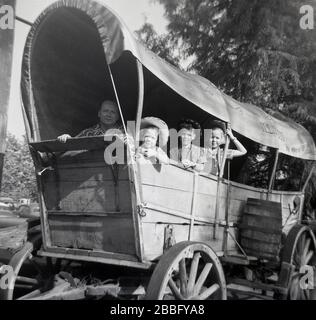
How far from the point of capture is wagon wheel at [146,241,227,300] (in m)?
2.91

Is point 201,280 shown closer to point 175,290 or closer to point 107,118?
point 175,290

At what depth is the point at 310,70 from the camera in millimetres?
8516

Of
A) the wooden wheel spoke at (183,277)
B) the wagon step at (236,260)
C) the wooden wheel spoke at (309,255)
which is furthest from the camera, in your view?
the wooden wheel spoke at (309,255)

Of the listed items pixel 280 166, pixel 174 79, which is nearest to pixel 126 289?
pixel 174 79

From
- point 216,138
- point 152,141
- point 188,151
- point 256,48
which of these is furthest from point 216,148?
point 256,48

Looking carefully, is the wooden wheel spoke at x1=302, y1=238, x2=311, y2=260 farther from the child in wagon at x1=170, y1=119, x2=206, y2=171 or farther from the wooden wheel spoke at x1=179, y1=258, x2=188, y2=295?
the wooden wheel spoke at x1=179, y1=258, x2=188, y2=295

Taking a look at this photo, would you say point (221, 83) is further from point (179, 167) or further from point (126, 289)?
point (126, 289)

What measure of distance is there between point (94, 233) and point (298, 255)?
3051 millimetres

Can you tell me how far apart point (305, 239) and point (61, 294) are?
357cm

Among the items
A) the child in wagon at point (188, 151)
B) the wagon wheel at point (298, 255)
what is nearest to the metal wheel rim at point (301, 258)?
the wagon wheel at point (298, 255)

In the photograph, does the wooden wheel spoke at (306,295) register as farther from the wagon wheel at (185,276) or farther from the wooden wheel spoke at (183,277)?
the wooden wheel spoke at (183,277)

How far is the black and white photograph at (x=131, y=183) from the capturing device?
10.5ft

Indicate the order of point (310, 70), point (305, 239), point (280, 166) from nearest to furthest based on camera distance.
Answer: point (305, 239)
point (280, 166)
point (310, 70)

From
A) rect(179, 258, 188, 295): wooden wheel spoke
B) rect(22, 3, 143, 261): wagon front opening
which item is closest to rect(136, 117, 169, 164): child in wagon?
rect(22, 3, 143, 261): wagon front opening
